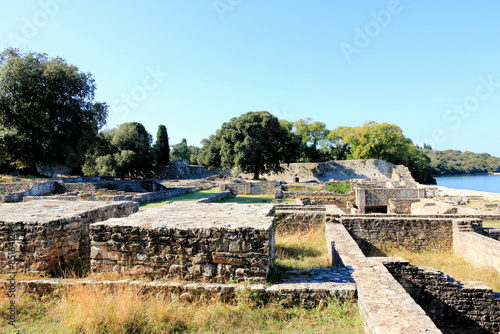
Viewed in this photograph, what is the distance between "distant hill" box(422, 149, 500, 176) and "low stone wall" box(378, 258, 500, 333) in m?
133

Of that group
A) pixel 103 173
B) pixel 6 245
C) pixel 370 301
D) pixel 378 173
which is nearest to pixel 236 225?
pixel 370 301

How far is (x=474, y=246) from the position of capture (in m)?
7.66

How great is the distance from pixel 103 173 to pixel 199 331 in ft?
137

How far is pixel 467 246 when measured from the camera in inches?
315

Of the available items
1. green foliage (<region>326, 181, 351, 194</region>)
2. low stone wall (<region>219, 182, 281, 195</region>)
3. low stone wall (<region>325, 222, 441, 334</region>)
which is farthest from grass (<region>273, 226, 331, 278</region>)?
green foliage (<region>326, 181, 351, 194</region>)

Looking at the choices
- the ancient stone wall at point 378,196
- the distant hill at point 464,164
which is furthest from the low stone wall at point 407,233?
the distant hill at point 464,164

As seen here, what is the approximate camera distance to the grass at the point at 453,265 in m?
6.56

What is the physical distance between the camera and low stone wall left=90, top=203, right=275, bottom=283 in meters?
3.73

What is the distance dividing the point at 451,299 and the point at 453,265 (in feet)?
11.0

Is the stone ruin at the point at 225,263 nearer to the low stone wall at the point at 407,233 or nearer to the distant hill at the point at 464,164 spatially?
the low stone wall at the point at 407,233

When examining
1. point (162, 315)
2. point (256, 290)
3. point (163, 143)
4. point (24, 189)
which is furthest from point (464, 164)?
point (162, 315)

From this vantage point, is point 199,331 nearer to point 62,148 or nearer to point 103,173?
point 62,148

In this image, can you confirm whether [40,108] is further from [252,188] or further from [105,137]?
[252,188]

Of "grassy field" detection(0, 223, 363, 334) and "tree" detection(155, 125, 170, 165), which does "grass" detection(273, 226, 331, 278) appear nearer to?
"grassy field" detection(0, 223, 363, 334)
